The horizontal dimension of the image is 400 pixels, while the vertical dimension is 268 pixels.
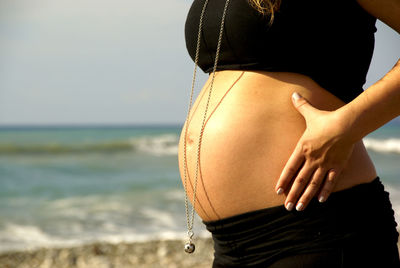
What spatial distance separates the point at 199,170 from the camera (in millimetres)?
1354

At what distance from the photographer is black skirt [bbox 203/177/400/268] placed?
113 cm

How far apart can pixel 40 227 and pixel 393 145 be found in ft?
54.3

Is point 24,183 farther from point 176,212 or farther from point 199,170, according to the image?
point 199,170

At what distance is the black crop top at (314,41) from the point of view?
1.23 metres

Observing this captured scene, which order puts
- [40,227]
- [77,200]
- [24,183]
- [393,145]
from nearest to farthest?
1. [40,227]
2. [77,200]
3. [24,183]
4. [393,145]

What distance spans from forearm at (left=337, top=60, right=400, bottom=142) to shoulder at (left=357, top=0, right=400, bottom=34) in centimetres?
13

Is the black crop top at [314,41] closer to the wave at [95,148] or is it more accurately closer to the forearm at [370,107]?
the forearm at [370,107]

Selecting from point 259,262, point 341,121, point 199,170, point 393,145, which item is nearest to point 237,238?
point 259,262

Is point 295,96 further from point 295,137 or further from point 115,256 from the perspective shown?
point 115,256

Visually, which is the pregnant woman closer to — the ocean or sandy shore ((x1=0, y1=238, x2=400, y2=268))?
sandy shore ((x1=0, y1=238, x2=400, y2=268))

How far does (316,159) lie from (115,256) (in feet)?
14.7

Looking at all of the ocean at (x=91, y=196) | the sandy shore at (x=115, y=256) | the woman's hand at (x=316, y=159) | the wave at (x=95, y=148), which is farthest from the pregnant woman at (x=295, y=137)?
the wave at (x=95, y=148)

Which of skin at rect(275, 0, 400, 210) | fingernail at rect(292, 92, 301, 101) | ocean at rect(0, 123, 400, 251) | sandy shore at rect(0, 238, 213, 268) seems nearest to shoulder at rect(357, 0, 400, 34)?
skin at rect(275, 0, 400, 210)

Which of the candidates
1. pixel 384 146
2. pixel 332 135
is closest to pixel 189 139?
pixel 332 135
